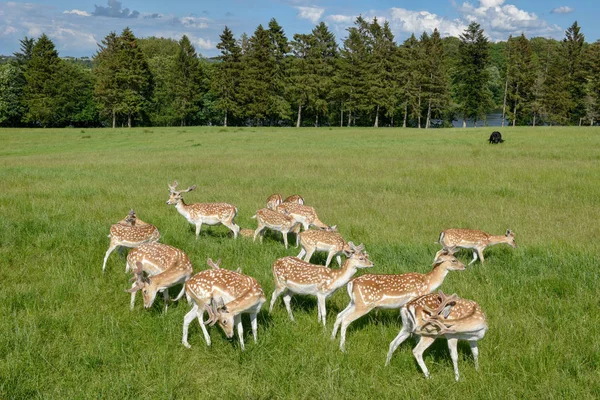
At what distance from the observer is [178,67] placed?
233 feet

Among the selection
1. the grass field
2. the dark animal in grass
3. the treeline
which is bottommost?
the grass field

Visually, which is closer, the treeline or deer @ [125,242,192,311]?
deer @ [125,242,192,311]

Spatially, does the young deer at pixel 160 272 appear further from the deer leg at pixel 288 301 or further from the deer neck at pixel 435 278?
the deer neck at pixel 435 278

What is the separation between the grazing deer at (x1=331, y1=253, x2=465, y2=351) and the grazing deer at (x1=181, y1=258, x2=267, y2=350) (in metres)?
1.14

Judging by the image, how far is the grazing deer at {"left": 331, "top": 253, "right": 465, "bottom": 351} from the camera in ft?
20.5

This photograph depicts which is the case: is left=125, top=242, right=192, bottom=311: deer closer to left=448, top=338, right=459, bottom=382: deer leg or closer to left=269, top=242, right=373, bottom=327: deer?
left=269, top=242, right=373, bottom=327: deer

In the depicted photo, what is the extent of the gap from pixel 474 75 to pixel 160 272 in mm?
70100

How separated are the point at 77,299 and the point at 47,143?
39699mm

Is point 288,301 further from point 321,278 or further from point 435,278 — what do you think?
point 435,278

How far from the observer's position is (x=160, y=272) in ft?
25.1

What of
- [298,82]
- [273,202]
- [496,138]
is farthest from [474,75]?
[273,202]

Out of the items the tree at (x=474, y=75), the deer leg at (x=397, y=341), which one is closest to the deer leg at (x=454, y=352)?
the deer leg at (x=397, y=341)

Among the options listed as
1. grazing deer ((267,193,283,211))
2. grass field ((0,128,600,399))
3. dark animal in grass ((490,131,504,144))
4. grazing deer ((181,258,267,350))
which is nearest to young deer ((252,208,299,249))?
grass field ((0,128,600,399))

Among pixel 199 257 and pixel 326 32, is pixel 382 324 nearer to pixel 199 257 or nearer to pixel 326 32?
pixel 199 257
